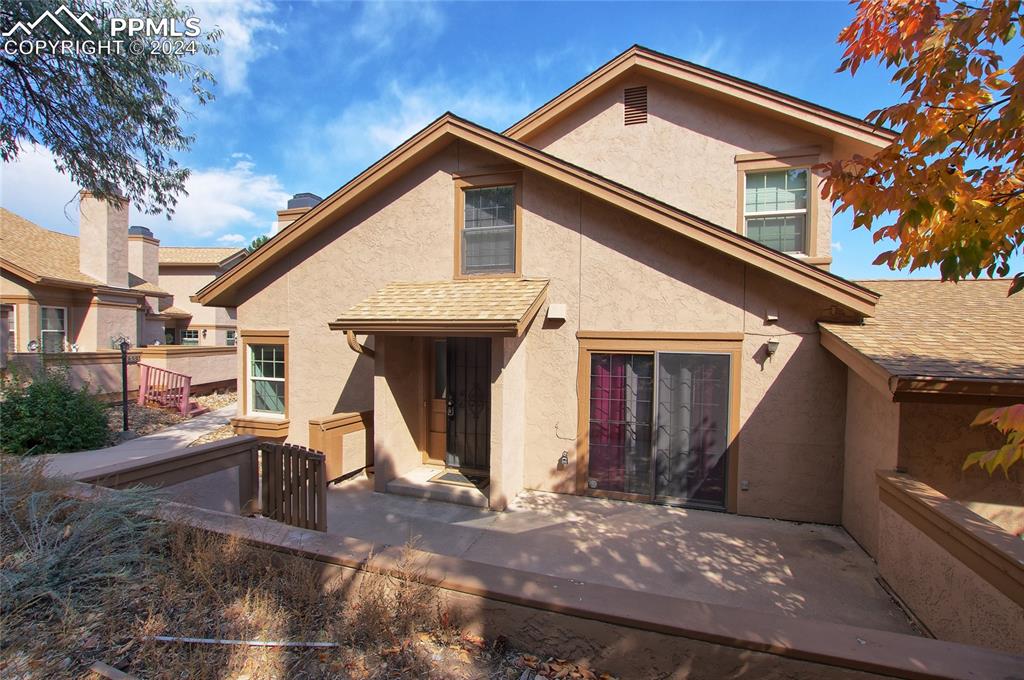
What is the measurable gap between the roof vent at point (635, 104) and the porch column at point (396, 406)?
6.23 m

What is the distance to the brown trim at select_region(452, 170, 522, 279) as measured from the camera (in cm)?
787

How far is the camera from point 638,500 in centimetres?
718

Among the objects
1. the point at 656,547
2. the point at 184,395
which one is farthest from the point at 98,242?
the point at 656,547

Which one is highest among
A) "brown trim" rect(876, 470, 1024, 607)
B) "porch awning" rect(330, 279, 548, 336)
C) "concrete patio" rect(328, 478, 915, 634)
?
"porch awning" rect(330, 279, 548, 336)

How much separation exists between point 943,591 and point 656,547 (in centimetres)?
264

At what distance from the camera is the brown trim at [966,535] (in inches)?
123

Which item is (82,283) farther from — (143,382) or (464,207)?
(464,207)

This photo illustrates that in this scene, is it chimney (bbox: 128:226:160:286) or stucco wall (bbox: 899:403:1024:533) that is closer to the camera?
stucco wall (bbox: 899:403:1024:533)

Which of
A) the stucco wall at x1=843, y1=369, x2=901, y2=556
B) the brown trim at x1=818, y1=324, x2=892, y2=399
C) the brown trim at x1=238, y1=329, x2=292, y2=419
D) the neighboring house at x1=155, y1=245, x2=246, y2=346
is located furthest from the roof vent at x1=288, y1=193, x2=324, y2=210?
the neighboring house at x1=155, y1=245, x2=246, y2=346

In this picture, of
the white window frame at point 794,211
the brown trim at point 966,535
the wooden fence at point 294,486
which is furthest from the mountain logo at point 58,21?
the brown trim at point 966,535

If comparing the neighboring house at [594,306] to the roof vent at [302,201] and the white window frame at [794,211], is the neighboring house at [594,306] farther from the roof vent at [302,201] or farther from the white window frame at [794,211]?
the roof vent at [302,201]

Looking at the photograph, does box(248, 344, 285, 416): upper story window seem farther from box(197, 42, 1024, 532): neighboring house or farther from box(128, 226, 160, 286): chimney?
box(128, 226, 160, 286): chimney

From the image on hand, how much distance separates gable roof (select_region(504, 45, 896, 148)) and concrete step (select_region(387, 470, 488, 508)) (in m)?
7.31

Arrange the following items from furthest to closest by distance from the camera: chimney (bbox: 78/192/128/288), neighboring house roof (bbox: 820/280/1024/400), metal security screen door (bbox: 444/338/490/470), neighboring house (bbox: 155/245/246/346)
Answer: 1. neighboring house (bbox: 155/245/246/346)
2. chimney (bbox: 78/192/128/288)
3. metal security screen door (bbox: 444/338/490/470)
4. neighboring house roof (bbox: 820/280/1024/400)
